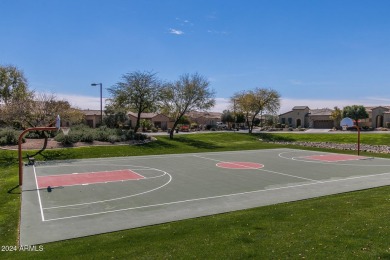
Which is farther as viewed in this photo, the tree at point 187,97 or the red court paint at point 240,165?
the tree at point 187,97

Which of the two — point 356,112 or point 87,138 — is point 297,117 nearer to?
point 356,112

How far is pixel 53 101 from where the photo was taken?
29203mm

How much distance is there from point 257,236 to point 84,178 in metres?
11.7

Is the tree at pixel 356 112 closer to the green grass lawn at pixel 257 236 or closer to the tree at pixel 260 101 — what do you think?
the tree at pixel 260 101

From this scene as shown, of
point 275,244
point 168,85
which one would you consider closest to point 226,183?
point 275,244

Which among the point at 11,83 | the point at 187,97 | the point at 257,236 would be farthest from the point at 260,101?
the point at 257,236

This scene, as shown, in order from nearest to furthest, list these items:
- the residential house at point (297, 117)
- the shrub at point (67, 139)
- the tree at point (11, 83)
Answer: the shrub at point (67, 139) < the tree at point (11, 83) < the residential house at point (297, 117)

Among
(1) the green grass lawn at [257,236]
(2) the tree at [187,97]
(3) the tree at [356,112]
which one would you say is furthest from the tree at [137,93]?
(3) the tree at [356,112]

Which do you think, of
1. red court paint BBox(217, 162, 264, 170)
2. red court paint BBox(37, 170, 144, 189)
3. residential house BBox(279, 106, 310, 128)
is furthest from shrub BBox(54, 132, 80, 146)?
residential house BBox(279, 106, 310, 128)

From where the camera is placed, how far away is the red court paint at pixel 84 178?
16266mm

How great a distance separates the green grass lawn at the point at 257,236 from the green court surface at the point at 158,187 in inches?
30.9

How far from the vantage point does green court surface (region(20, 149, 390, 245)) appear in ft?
34.8

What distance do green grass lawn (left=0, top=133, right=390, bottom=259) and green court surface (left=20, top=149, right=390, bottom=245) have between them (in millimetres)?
784

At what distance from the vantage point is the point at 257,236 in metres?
8.44
